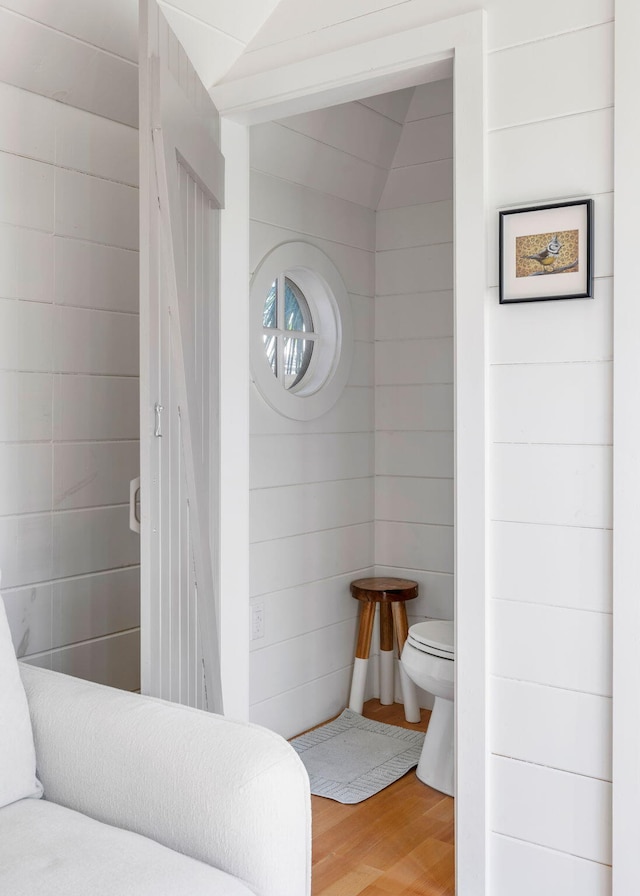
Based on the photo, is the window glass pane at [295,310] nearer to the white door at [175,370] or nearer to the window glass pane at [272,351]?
the window glass pane at [272,351]

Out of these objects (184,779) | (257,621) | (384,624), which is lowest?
(384,624)

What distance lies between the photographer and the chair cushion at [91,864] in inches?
50.3

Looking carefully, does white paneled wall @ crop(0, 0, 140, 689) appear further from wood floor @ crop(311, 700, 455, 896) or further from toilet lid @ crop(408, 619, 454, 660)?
toilet lid @ crop(408, 619, 454, 660)

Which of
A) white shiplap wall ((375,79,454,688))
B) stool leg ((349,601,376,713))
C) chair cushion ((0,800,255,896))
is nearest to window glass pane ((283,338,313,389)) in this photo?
white shiplap wall ((375,79,454,688))

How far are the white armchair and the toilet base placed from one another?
4.59 feet

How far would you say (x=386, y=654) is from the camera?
11.9ft

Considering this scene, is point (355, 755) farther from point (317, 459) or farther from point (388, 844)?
point (317, 459)
